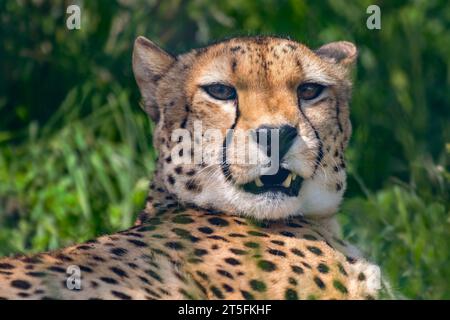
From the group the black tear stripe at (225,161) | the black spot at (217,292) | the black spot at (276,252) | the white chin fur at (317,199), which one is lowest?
the black spot at (217,292)

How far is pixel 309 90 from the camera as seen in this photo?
3.96m

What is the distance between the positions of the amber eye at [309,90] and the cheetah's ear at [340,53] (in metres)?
0.31

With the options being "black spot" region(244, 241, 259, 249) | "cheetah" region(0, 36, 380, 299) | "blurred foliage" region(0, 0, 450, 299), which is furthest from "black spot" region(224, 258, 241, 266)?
"blurred foliage" region(0, 0, 450, 299)

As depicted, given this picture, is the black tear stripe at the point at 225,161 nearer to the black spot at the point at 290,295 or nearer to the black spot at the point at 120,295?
the black spot at the point at 290,295

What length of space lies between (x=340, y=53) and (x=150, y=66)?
2.38 ft

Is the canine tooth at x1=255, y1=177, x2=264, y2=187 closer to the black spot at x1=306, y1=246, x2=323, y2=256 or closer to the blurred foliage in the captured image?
the black spot at x1=306, y1=246, x2=323, y2=256

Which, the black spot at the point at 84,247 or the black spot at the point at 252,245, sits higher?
the black spot at the point at 84,247

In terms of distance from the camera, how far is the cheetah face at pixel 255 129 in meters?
3.73

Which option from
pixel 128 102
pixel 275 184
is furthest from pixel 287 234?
pixel 128 102

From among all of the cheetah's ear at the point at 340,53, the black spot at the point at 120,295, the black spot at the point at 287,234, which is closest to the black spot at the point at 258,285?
the black spot at the point at 287,234

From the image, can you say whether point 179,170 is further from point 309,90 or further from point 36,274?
point 36,274

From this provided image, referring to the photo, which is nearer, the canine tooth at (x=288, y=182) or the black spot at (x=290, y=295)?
the black spot at (x=290, y=295)

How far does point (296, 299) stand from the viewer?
351 cm

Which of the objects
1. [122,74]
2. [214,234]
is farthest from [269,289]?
[122,74]
